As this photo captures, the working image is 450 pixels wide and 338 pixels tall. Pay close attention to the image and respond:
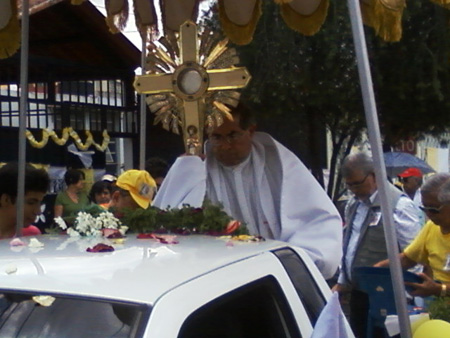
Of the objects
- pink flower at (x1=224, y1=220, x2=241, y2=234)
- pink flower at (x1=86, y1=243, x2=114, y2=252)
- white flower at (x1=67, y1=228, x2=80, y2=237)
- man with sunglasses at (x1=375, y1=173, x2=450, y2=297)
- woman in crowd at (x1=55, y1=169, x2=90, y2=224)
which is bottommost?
woman in crowd at (x1=55, y1=169, x2=90, y2=224)

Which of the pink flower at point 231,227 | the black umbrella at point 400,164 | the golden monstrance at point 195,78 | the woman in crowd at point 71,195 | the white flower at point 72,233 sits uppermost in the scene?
the golden monstrance at point 195,78

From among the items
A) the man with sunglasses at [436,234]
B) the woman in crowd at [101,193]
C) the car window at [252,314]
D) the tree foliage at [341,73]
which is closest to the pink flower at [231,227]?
the car window at [252,314]

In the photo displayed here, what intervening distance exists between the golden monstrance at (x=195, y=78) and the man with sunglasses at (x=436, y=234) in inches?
49.3

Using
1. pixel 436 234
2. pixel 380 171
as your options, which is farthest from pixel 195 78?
pixel 436 234

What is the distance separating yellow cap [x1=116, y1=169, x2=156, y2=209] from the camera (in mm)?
4633

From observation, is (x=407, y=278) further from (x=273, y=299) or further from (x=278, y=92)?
(x=278, y=92)

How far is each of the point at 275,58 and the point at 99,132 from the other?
2579 mm

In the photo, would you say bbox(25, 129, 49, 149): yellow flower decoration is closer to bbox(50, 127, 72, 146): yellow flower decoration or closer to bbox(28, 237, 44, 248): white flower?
bbox(50, 127, 72, 146): yellow flower decoration

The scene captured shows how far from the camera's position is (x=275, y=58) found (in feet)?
35.2

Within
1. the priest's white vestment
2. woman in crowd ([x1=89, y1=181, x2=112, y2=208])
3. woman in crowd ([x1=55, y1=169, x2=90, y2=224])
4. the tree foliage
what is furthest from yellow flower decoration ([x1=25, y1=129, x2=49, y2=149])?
the priest's white vestment

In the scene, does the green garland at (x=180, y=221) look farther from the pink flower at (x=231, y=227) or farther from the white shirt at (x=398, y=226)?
the white shirt at (x=398, y=226)

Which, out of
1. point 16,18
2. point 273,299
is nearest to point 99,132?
point 16,18

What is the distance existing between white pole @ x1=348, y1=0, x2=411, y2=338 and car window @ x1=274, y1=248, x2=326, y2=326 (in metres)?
0.28

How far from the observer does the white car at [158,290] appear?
207cm
